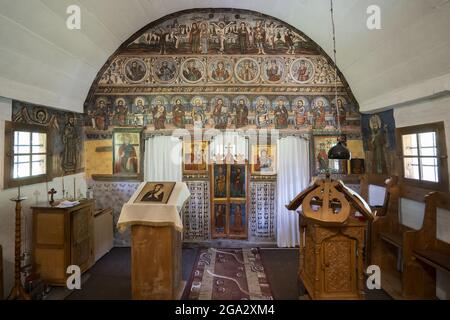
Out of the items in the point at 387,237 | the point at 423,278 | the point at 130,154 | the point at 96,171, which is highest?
the point at 130,154

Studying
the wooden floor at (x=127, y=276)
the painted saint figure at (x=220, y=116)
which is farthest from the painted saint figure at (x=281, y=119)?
the wooden floor at (x=127, y=276)

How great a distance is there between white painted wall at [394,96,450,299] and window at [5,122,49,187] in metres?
7.65

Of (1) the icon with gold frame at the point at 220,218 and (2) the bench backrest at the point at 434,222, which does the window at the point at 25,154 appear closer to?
(1) the icon with gold frame at the point at 220,218

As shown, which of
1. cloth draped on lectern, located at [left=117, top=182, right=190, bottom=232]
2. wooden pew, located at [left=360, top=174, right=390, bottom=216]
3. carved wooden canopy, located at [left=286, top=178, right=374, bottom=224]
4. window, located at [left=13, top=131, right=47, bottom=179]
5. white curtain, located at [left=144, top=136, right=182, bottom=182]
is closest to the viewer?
carved wooden canopy, located at [left=286, top=178, right=374, bottom=224]

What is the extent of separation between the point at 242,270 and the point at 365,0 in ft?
18.5

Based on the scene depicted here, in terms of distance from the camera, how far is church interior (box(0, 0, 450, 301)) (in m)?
3.67

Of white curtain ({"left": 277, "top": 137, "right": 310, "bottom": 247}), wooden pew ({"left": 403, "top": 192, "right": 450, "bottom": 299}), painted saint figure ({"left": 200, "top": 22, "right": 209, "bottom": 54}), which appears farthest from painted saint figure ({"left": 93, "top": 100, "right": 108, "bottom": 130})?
wooden pew ({"left": 403, "top": 192, "right": 450, "bottom": 299})

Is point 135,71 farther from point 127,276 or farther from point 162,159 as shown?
point 127,276

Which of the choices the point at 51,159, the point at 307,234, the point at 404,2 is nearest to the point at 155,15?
the point at 51,159

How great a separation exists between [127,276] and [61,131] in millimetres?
3733

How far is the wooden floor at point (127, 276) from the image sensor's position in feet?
13.6

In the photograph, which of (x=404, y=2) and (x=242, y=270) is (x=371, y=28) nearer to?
(x=404, y=2)

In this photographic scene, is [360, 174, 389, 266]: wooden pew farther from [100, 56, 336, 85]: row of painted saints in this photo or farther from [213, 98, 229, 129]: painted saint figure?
[213, 98, 229, 129]: painted saint figure

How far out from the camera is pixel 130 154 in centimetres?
634
